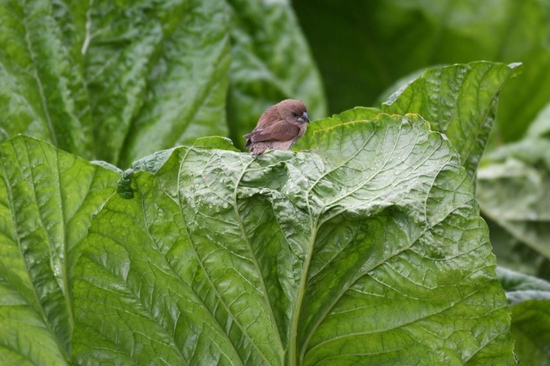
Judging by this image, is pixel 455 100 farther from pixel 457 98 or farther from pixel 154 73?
pixel 154 73

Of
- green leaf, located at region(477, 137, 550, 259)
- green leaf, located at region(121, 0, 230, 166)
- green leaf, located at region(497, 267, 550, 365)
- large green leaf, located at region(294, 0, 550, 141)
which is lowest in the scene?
green leaf, located at region(477, 137, 550, 259)

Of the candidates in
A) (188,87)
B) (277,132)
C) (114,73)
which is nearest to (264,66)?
(188,87)

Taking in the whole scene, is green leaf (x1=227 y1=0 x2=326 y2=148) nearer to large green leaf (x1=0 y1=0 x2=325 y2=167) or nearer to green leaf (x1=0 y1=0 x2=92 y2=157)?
large green leaf (x1=0 y1=0 x2=325 y2=167)

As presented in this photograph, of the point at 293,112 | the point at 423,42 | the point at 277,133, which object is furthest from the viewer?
the point at 423,42

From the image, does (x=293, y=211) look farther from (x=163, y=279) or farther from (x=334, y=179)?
(x=163, y=279)

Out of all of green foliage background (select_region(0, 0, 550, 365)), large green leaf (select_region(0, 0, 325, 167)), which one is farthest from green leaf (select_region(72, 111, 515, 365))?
large green leaf (select_region(0, 0, 325, 167))

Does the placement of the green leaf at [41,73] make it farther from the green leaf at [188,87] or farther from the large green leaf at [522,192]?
the large green leaf at [522,192]
